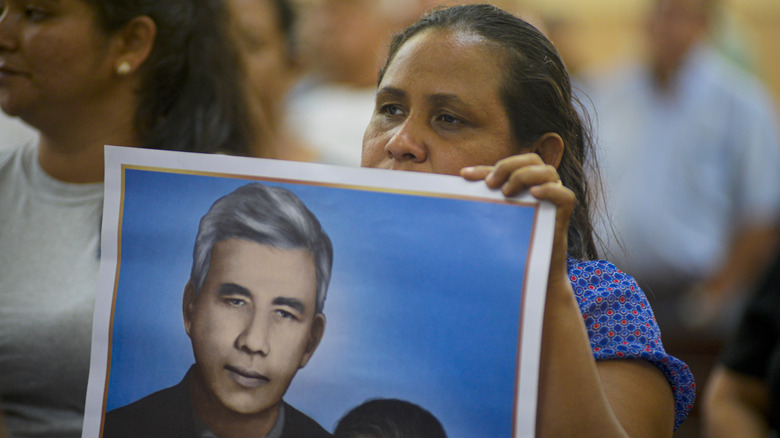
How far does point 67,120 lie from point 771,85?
4.59m

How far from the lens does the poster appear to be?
96 cm

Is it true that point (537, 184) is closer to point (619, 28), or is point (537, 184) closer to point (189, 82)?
point (189, 82)

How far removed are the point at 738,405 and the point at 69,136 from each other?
1.27m

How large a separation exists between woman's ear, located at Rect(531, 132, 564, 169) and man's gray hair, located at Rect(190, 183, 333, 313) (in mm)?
382

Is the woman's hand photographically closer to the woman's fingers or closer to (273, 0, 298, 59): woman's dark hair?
the woman's fingers

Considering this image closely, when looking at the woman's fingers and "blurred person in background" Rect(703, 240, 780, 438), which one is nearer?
the woman's fingers

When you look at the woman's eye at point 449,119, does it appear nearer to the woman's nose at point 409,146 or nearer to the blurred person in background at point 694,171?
the woman's nose at point 409,146

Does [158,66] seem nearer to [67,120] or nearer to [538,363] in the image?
[67,120]

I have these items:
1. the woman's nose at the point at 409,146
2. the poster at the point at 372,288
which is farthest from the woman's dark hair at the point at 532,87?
the poster at the point at 372,288

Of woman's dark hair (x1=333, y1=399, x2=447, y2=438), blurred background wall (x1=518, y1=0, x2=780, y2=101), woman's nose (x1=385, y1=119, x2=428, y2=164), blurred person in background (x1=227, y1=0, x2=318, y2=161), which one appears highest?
blurred background wall (x1=518, y1=0, x2=780, y2=101)

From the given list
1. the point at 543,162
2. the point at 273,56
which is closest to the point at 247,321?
the point at 543,162

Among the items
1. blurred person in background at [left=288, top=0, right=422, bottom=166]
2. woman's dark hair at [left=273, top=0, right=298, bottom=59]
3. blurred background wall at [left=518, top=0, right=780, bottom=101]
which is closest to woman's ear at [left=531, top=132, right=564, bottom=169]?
blurred person in background at [left=288, top=0, right=422, bottom=166]

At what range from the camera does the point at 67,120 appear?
1.42 m

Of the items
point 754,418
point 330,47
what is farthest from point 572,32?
point 754,418
